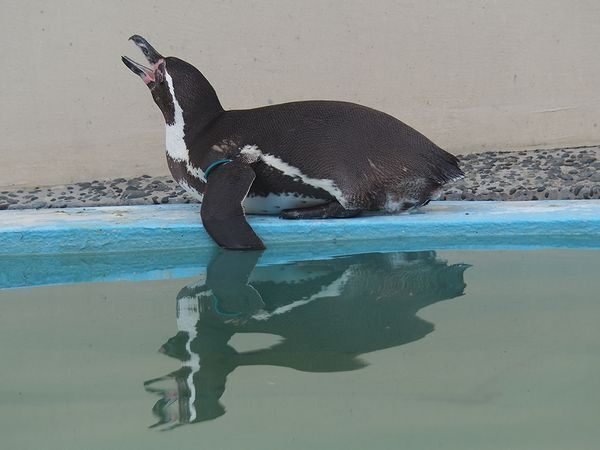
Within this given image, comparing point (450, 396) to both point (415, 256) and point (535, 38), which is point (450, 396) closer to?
point (415, 256)

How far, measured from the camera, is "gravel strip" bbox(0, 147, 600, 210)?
169 inches

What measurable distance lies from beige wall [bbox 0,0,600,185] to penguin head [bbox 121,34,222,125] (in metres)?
1.31

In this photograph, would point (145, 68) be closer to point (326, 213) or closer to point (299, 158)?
point (299, 158)

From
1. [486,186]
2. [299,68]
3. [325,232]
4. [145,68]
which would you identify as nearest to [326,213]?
[325,232]

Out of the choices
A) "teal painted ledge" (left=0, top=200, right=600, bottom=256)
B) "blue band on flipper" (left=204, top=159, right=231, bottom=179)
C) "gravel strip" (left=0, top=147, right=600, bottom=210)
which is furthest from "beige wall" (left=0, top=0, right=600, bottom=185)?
"blue band on flipper" (left=204, top=159, right=231, bottom=179)

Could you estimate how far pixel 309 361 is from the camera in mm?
1992

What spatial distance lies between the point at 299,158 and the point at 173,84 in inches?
24.5

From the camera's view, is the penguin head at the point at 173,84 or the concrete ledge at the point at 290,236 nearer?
the concrete ledge at the point at 290,236

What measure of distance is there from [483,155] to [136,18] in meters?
2.05

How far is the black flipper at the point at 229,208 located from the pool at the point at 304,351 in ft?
0.22

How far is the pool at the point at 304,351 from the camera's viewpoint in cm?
162

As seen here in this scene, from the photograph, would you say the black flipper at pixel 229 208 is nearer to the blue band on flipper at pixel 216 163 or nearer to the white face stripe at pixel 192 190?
the blue band on flipper at pixel 216 163

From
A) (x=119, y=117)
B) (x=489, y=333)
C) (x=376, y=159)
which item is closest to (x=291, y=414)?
(x=489, y=333)

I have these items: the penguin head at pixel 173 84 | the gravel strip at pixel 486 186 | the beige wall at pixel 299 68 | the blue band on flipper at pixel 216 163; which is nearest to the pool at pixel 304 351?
the blue band on flipper at pixel 216 163
